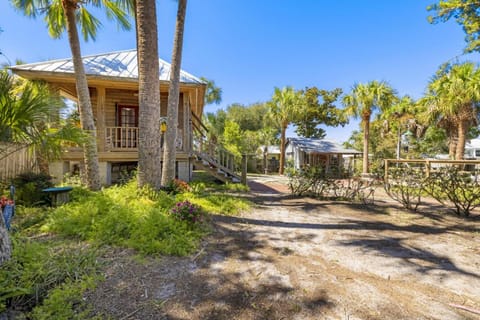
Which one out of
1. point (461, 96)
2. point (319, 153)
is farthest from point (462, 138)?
point (319, 153)

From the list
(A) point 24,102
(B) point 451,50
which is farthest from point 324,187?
(B) point 451,50

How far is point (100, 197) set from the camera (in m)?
5.29

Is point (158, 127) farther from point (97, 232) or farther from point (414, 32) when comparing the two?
point (414, 32)

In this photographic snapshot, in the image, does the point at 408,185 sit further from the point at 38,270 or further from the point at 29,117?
the point at 29,117

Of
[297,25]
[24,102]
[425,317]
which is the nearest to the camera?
[425,317]

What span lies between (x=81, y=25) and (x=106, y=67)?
1.56 metres

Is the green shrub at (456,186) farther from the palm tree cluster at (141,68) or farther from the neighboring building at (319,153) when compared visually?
the neighboring building at (319,153)

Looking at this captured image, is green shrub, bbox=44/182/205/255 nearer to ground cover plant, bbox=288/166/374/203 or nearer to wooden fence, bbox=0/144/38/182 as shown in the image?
wooden fence, bbox=0/144/38/182

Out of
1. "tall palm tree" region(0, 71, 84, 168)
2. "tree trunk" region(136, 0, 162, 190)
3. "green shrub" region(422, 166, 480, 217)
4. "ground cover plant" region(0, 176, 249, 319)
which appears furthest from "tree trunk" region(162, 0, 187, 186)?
"green shrub" region(422, 166, 480, 217)

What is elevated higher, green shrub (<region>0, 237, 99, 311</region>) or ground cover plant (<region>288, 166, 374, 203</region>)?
ground cover plant (<region>288, 166, 374, 203</region>)

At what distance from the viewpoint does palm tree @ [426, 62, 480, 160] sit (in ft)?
33.3

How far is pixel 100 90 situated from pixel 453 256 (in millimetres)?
11095

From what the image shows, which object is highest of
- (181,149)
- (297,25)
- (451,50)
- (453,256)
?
(297,25)

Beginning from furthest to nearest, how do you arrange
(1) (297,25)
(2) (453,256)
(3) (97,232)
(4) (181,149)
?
(1) (297,25)
(4) (181,149)
(3) (97,232)
(2) (453,256)
